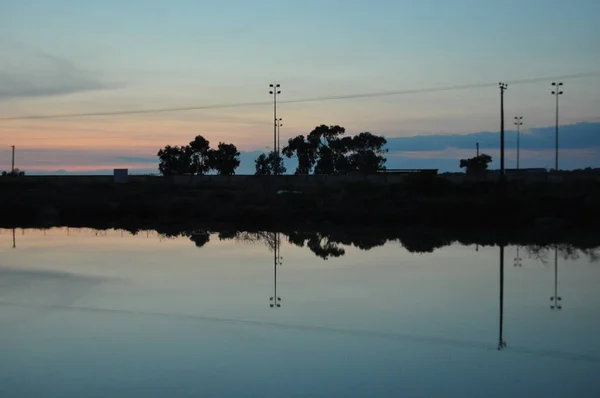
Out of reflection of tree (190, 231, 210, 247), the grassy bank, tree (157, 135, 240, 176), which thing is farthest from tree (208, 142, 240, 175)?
reflection of tree (190, 231, 210, 247)

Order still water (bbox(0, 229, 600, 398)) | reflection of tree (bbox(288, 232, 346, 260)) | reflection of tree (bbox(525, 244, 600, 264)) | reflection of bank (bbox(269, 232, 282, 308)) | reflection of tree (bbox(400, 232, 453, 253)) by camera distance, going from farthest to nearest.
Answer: reflection of tree (bbox(400, 232, 453, 253)) → reflection of tree (bbox(288, 232, 346, 260)) → reflection of tree (bbox(525, 244, 600, 264)) → reflection of bank (bbox(269, 232, 282, 308)) → still water (bbox(0, 229, 600, 398))

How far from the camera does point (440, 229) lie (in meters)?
37.2

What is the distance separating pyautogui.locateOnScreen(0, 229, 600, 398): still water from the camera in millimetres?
9883

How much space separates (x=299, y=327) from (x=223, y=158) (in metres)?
80.2

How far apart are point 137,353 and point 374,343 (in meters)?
3.95

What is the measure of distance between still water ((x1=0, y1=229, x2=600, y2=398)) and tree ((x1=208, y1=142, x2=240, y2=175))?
68.4 metres

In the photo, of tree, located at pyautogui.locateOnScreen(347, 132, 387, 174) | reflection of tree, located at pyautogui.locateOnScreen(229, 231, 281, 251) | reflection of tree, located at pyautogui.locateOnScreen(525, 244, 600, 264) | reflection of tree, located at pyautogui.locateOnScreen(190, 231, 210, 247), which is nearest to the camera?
Result: reflection of tree, located at pyautogui.locateOnScreen(525, 244, 600, 264)

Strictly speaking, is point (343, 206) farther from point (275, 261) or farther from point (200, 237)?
point (275, 261)

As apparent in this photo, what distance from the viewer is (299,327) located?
13.4 metres

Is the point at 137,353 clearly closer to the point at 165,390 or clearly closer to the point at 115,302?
the point at 165,390

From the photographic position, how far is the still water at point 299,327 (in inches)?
389

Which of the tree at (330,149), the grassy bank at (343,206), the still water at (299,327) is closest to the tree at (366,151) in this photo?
the tree at (330,149)

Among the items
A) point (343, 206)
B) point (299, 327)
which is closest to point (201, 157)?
point (343, 206)

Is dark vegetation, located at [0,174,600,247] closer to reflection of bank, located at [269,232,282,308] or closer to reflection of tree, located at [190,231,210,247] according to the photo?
reflection of bank, located at [269,232,282,308]
